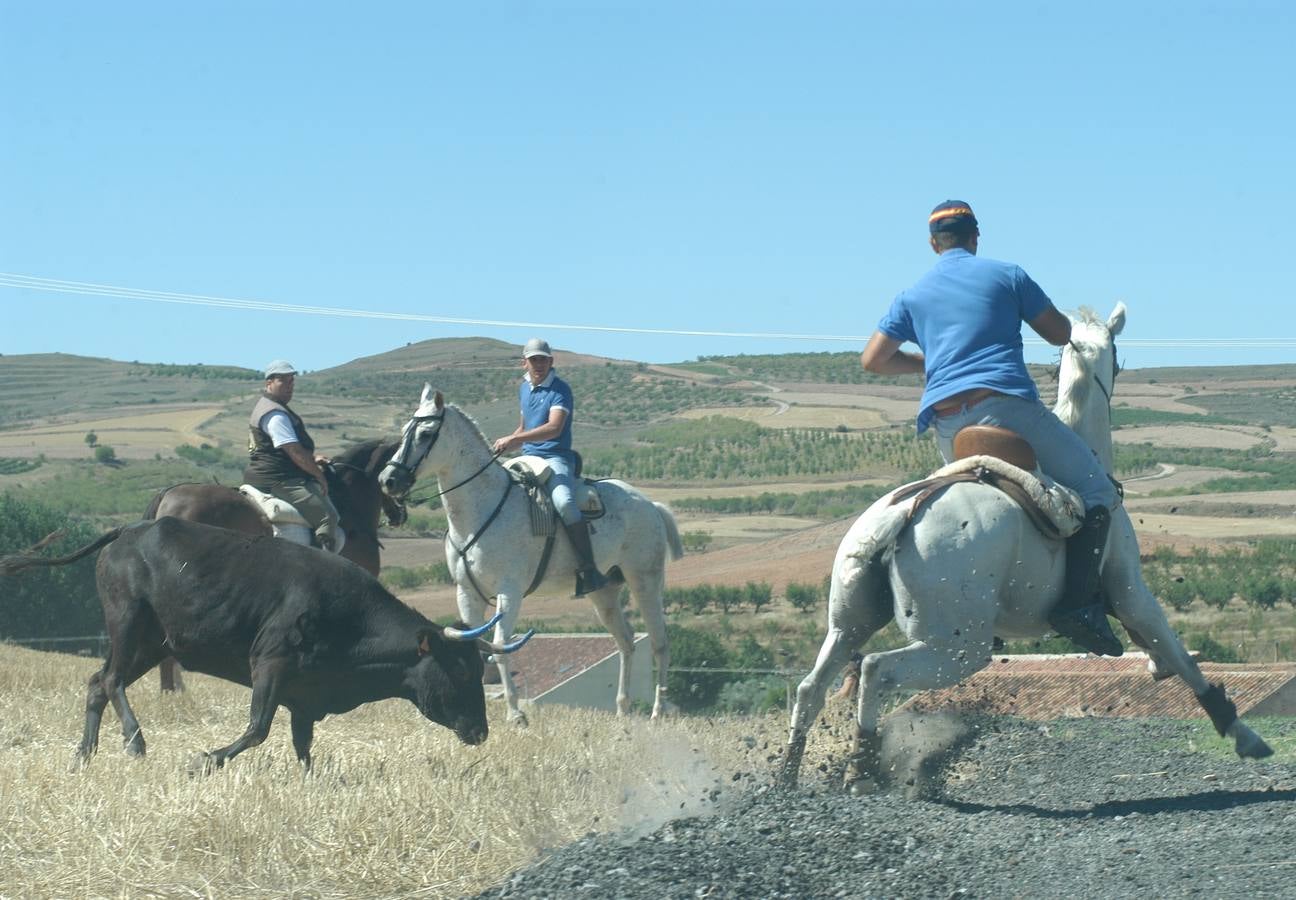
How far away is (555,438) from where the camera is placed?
1377 centimetres

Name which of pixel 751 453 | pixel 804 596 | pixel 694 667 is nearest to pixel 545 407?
pixel 694 667

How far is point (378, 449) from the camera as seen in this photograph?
48.5 feet

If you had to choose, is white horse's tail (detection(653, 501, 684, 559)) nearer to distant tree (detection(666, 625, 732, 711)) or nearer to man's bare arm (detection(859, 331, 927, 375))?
distant tree (detection(666, 625, 732, 711))

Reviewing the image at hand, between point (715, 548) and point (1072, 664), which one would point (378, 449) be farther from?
point (715, 548)

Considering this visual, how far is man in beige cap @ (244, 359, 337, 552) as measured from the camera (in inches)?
520

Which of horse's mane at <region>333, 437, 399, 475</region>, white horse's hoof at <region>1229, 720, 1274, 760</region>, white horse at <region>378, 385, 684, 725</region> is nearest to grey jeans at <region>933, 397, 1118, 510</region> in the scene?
white horse's hoof at <region>1229, 720, 1274, 760</region>

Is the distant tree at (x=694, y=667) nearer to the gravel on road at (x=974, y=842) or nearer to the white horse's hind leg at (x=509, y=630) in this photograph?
the white horse's hind leg at (x=509, y=630)

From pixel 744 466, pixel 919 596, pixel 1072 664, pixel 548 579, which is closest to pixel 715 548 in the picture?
pixel 744 466

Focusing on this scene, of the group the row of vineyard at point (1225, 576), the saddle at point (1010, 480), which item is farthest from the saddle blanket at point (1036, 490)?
the row of vineyard at point (1225, 576)

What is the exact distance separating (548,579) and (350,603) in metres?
4.43

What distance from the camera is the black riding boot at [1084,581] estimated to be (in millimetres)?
8359

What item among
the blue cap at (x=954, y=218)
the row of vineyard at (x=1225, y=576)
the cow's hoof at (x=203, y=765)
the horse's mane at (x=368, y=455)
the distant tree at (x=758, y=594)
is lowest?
the distant tree at (x=758, y=594)

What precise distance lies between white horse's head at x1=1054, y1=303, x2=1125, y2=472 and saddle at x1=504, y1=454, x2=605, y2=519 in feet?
16.9

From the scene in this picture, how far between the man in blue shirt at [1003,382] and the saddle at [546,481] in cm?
531
